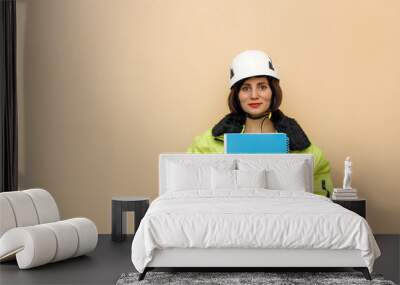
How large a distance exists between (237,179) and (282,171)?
0.43 meters

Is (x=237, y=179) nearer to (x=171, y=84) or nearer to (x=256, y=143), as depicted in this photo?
(x=256, y=143)

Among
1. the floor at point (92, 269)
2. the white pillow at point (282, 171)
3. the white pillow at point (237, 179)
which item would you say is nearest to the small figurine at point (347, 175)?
the white pillow at point (282, 171)

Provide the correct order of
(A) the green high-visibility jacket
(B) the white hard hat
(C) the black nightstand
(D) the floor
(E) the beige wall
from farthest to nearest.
Result: 1. (E) the beige wall
2. (A) the green high-visibility jacket
3. (B) the white hard hat
4. (C) the black nightstand
5. (D) the floor

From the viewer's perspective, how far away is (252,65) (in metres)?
6.31

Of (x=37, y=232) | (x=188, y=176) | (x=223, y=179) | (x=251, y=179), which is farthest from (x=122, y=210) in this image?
(x=37, y=232)

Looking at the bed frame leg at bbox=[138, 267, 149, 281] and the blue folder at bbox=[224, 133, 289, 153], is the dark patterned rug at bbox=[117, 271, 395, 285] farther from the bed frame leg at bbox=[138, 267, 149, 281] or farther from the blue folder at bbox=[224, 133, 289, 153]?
the blue folder at bbox=[224, 133, 289, 153]

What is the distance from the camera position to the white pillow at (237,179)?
18.6 ft

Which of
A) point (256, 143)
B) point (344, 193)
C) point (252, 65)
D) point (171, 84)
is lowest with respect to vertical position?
point (344, 193)

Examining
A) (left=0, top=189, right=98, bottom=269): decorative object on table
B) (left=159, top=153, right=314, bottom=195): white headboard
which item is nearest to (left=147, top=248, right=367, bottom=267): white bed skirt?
(left=0, top=189, right=98, bottom=269): decorative object on table

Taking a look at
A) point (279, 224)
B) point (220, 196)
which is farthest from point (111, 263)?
point (279, 224)

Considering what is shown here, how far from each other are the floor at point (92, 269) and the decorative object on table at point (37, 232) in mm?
71

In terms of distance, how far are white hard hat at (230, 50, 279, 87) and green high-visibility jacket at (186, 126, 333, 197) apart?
0.61 meters

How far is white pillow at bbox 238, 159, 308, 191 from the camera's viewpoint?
5.79 meters

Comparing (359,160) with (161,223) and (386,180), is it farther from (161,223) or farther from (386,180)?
(161,223)
